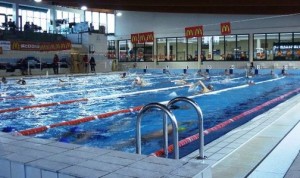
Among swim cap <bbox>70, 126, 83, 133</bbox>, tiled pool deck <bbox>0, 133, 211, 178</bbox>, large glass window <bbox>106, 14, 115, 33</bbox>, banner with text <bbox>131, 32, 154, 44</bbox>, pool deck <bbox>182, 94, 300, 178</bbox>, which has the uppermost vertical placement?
large glass window <bbox>106, 14, 115, 33</bbox>

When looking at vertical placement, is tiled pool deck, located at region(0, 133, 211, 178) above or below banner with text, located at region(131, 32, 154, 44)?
below

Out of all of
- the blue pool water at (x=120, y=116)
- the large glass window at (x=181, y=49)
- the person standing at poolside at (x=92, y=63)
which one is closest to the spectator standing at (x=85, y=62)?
the person standing at poolside at (x=92, y=63)

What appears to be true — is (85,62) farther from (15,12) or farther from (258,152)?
(258,152)

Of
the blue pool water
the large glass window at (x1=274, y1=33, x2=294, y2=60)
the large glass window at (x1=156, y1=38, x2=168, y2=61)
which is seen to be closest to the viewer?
the blue pool water

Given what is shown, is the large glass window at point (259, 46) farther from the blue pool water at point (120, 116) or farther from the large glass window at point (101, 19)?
the blue pool water at point (120, 116)

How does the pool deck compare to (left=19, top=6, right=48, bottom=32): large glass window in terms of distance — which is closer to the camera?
the pool deck

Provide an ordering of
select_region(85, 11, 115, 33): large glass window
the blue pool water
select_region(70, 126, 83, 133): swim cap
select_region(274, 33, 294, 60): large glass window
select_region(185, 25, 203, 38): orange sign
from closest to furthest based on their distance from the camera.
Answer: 1. the blue pool water
2. select_region(70, 126, 83, 133): swim cap
3. select_region(185, 25, 203, 38): orange sign
4. select_region(274, 33, 294, 60): large glass window
5. select_region(85, 11, 115, 33): large glass window

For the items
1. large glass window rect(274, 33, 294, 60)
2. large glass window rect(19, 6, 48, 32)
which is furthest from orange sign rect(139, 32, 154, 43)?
large glass window rect(19, 6, 48, 32)

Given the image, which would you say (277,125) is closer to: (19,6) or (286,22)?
(286,22)

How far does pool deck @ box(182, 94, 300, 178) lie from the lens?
3648mm

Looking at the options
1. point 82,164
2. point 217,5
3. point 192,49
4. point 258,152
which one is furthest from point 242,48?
point 82,164

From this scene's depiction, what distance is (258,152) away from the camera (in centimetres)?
438

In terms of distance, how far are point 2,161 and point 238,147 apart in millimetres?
3004

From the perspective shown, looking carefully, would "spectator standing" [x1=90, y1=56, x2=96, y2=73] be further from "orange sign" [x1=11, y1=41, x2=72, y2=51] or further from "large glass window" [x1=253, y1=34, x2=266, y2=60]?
"large glass window" [x1=253, y1=34, x2=266, y2=60]
